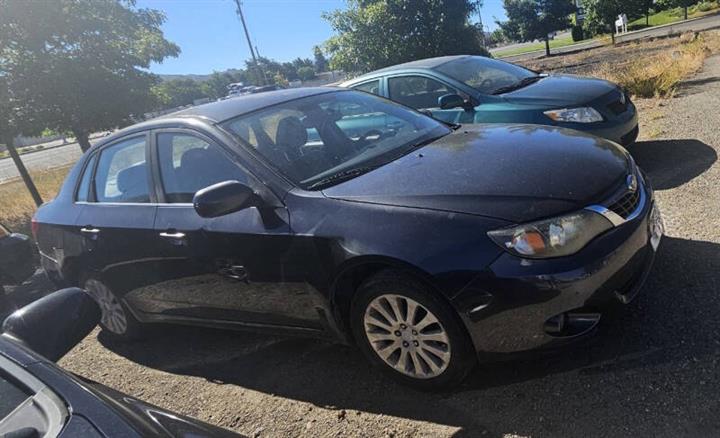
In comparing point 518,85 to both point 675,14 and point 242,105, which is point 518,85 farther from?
point 675,14

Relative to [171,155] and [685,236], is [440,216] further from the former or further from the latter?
[685,236]

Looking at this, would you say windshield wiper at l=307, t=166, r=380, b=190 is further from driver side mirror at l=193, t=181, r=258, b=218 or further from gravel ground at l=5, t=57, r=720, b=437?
gravel ground at l=5, t=57, r=720, b=437

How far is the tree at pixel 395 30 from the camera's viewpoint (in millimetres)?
16062

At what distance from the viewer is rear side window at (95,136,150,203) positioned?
382cm

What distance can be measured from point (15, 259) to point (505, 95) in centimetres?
566

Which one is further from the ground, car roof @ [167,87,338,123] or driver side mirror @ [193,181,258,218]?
car roof @ [167,87,338,123]

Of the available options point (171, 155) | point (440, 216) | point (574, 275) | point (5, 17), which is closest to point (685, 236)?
point (574, 275)

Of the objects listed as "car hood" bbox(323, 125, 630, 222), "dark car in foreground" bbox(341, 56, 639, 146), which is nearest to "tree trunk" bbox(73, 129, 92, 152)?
"dark car in foreground" bbox(341, 56, 639, 146)

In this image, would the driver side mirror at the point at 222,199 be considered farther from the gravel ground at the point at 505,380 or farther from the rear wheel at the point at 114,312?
the rear wheel at the point at 114,312

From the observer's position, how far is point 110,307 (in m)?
4.39

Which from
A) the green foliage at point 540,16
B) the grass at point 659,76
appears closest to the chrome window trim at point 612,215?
the grass at point 659,76

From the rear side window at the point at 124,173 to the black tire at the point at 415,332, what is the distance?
1807 millimetres

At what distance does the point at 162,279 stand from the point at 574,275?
2617mm

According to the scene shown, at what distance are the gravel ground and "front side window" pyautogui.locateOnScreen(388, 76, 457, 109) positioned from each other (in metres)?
2.78
